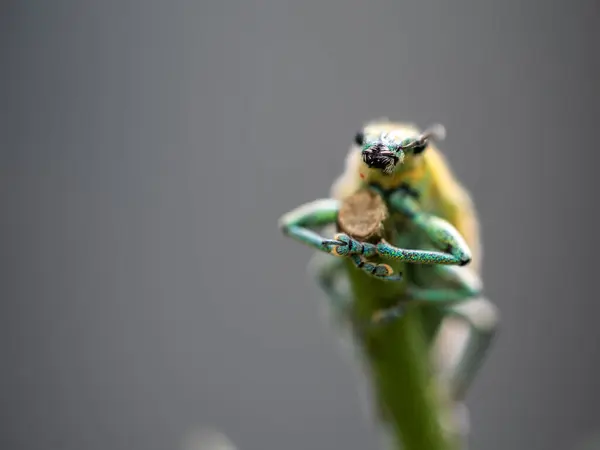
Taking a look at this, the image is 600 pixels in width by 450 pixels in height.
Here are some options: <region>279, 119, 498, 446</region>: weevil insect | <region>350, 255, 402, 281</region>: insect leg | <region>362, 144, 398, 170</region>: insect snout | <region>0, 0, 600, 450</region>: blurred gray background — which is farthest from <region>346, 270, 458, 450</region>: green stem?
<region>0, 0, 600, 450</region>: blurred gray background

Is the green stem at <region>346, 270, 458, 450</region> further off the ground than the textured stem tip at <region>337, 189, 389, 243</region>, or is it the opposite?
the textured stem tip at <region>337, 189, 389, 243</region>

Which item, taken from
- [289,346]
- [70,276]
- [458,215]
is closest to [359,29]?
[289,346]

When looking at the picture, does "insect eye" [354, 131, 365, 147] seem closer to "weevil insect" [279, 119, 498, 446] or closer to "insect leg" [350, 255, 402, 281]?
"weevil insect" [279, 119, 498, 446]

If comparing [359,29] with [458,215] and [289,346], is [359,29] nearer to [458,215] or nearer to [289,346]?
[289,346]

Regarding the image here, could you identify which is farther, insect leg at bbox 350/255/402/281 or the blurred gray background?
the blurred gray background

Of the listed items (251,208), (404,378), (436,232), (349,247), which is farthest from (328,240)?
(251,208)

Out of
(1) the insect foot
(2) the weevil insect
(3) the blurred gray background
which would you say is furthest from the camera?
(3) the blurred gray background

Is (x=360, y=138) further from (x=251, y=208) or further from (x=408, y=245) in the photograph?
(x=251, y=208)
